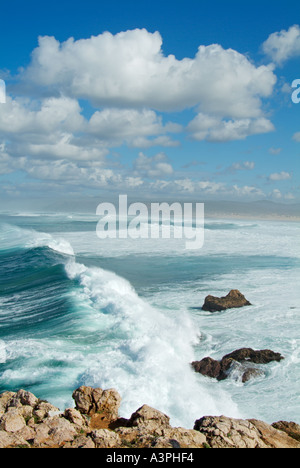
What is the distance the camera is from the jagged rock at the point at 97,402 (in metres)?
7.57

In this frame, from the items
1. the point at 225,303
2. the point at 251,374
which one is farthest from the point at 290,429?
the point at 225,303

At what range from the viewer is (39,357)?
11.5 metres

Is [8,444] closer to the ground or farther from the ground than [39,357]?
farther from the ground

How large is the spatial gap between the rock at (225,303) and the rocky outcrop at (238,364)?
512 cm

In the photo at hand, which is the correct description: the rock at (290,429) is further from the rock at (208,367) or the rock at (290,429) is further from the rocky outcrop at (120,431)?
the rock at (208,367)

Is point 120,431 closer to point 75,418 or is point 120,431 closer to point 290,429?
point 75,418

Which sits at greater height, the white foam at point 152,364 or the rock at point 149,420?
the rock at point 149,420

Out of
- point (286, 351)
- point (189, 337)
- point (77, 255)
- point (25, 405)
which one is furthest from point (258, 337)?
point (77, 255)

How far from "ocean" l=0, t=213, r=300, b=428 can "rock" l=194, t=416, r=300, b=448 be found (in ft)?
7.68

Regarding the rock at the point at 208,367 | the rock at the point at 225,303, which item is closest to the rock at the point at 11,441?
the rock at the point at 208,367
